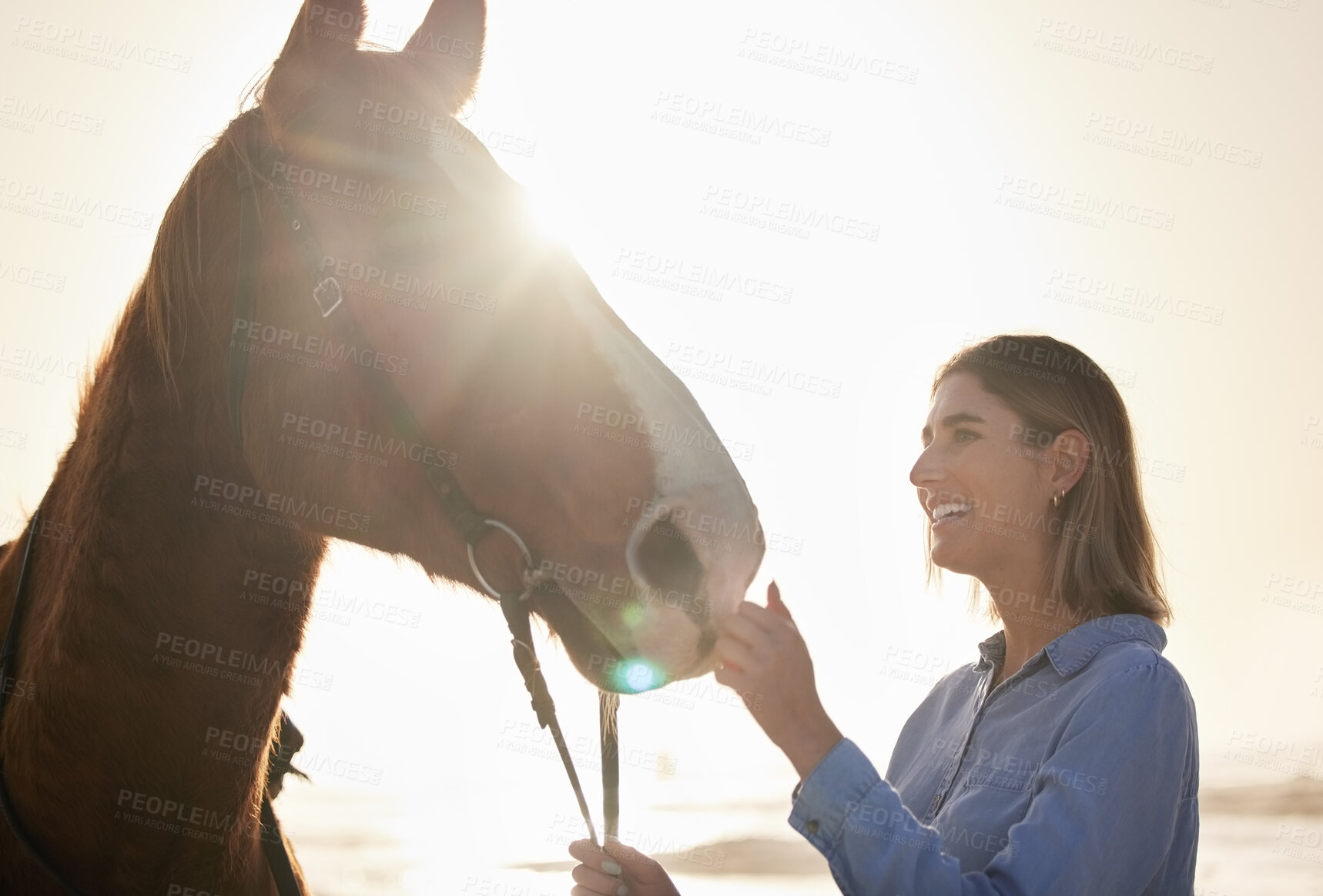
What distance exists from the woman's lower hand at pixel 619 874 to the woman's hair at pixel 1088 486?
1152 millimetres

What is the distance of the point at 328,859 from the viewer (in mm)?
8219

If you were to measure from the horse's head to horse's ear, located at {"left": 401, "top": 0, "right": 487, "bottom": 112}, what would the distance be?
1.49 ft

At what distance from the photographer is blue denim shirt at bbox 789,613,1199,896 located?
5.26ft

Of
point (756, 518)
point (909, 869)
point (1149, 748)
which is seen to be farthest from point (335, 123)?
point (1149, 748)

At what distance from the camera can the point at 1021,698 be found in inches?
84.1

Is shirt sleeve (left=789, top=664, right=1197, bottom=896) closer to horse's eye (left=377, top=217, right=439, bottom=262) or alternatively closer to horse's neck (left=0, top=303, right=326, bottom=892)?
horse's neck (left=0, top=303, right=326, bottom=892)

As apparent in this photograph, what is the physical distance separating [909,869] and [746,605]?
0.53m

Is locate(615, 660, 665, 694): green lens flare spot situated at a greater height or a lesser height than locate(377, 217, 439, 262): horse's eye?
lesser

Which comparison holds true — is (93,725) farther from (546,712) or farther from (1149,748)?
(1149,748)

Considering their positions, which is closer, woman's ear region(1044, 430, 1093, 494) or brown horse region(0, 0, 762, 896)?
brown horse region(0, 0, 762, 896)

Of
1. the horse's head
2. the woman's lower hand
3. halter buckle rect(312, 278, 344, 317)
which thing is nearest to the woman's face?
the horse's head

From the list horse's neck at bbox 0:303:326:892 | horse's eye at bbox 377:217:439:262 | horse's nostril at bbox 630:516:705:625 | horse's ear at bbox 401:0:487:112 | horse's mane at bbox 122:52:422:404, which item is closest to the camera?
horse's nostril at bbox 630:516:705:625

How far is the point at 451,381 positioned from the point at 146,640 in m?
0.89

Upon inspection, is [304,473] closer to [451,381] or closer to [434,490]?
[434,490]
